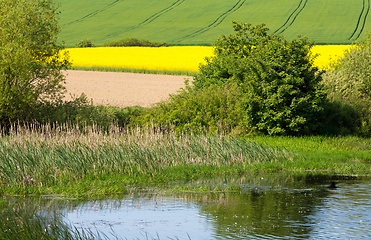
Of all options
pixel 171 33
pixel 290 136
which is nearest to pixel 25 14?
pixel 290 136

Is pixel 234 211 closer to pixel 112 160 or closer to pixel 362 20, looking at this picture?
pixel 112 160

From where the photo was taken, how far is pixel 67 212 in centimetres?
1467

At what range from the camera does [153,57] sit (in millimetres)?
79062

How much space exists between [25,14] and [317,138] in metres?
19.7

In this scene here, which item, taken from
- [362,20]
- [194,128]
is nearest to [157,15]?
[362,20]

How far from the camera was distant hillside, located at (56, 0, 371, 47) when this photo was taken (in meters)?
94.8

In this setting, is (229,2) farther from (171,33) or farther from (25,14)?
(25,14)

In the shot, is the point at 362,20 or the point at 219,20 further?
the point at 219,20

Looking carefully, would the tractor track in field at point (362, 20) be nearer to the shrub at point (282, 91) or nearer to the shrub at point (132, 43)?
the shrub at point (132, 43)

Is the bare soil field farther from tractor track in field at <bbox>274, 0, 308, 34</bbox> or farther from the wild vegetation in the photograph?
tractor track in field at <bbox>274, 0, 308, 34</bbox>

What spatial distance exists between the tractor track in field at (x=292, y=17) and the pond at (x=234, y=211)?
77.3 meters

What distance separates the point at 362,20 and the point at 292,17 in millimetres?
13453

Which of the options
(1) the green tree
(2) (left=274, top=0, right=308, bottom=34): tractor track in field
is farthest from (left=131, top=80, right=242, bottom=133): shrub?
(2) (left=274, top=0, right=308, bottom=34): tractor track in field

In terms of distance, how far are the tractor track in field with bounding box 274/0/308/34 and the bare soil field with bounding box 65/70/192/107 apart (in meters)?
36.8
